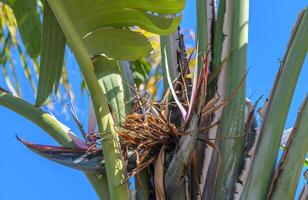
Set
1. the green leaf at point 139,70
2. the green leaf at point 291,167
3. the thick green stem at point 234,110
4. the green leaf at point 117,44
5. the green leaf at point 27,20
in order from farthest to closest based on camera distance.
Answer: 1. the green leaf at point 139,70
2. the green leaf at point 27,20
3. the green leaf at point 117,44
4. the thick green stem at point 234,110
5. the green leaf at point 291,167

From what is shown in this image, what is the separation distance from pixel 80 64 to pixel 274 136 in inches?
17.4

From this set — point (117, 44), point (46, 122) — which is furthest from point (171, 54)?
point (46, 122)

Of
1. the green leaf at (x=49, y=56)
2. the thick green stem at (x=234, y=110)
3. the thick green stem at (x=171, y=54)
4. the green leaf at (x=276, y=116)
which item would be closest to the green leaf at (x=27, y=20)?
the green leaf at (x=49, y=56)

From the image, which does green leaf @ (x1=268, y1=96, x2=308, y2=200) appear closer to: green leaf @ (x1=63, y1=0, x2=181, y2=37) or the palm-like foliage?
the palm-like foliage

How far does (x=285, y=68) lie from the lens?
130 cm

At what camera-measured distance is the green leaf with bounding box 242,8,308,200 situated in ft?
4.16

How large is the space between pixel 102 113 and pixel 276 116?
368 millimetres

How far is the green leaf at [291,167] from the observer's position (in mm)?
1242

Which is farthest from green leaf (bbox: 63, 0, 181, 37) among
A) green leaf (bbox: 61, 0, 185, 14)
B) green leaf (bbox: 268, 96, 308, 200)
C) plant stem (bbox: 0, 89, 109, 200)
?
green leaf (bbox: 268, 96, 308, 200)

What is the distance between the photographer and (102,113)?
4.43 feet

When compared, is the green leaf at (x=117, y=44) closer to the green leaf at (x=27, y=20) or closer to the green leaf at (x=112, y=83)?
the green leaf at (x=112, y=83)

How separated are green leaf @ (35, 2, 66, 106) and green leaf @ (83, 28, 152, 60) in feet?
0.22

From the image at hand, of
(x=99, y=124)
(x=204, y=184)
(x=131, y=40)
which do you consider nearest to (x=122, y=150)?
(x=99, y=124)

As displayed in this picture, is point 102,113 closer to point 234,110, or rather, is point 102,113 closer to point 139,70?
point 234,110
